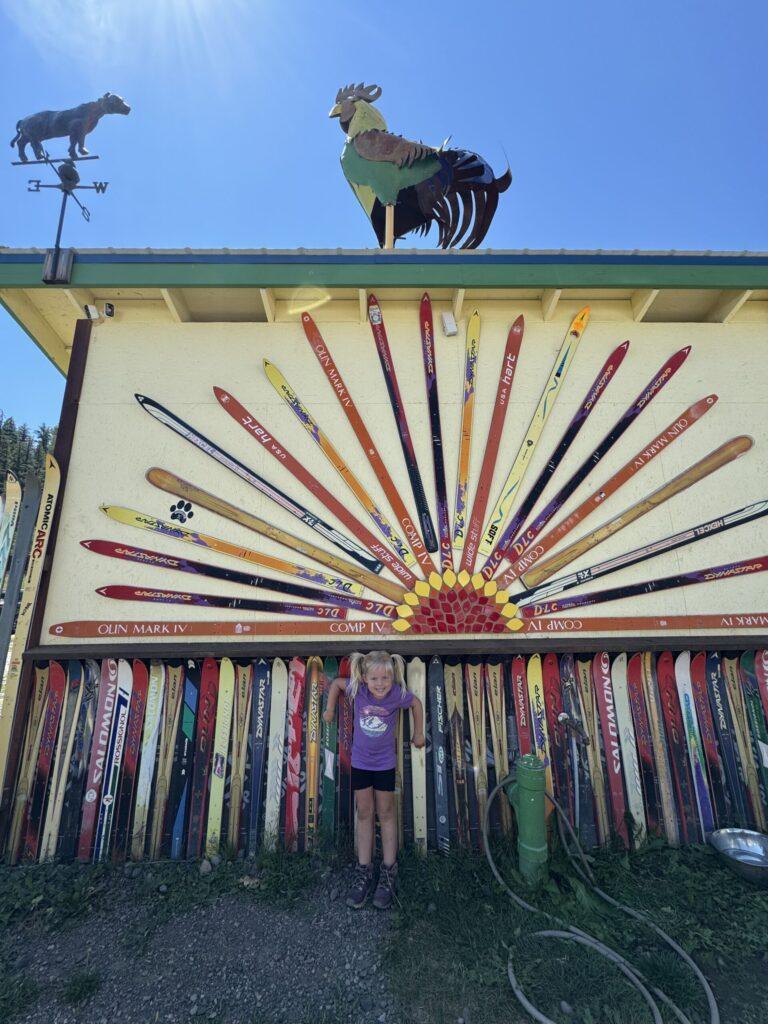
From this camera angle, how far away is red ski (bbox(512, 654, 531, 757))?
3.72 meters

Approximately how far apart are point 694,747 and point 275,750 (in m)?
3.50

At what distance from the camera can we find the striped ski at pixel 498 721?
3.65 m

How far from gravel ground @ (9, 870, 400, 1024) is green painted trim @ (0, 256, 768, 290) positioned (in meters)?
4.82

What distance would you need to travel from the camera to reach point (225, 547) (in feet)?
12.8

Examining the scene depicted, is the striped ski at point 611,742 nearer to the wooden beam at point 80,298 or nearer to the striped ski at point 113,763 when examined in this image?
the striped ski at point 113,763

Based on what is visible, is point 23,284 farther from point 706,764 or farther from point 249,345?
point 706,764

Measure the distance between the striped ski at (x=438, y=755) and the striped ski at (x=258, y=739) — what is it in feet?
4.47

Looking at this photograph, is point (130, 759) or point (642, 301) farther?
point (642, 301)

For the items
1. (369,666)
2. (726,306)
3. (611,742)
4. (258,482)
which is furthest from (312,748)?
(726,306)

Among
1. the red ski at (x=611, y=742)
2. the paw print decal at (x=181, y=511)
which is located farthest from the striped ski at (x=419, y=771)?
the paw print decal at (x=181, y=511)

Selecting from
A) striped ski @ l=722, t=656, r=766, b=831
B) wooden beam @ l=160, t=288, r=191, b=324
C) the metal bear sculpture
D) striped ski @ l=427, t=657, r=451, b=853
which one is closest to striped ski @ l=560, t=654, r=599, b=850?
striped ski @ l=427, t=657, r=451, b=853

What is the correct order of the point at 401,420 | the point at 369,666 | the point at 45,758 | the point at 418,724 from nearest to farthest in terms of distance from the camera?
1. the point at 369,666
2. the point at 418,724
3. the point at 45,758
4. the point at 401,420

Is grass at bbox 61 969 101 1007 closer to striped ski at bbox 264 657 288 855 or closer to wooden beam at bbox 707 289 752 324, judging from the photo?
striped ski at bbox 264 657 288 855

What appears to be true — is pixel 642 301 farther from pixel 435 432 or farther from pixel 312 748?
pixel 312 748
